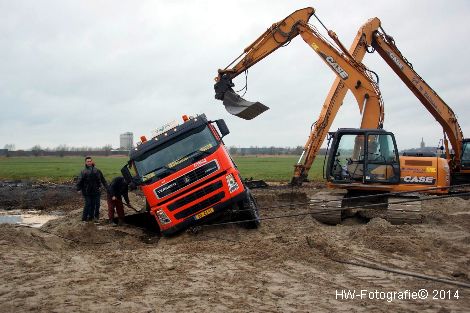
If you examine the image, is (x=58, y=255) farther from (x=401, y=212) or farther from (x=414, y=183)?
(x=414, y=183)

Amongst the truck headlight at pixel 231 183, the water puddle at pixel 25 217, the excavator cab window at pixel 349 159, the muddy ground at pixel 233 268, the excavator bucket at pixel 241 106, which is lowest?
the water puddle at pixel 25 217

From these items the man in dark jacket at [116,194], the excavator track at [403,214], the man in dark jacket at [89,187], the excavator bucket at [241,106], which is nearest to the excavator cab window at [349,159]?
the excavator track at [403,214]

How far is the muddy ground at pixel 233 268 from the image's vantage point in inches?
237

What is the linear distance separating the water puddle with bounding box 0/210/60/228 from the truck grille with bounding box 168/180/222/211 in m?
6.32

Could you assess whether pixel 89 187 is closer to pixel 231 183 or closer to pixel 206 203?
pixel 206 203

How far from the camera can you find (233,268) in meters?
7.72

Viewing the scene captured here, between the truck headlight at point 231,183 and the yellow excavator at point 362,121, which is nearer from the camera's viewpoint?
the truck headlight at point 231,183

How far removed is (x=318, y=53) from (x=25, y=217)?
37.1ft

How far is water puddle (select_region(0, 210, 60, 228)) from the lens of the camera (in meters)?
15.5

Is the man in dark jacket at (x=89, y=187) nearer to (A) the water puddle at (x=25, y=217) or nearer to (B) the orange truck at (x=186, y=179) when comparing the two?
(A) the water puddle at (x=25, y=217)

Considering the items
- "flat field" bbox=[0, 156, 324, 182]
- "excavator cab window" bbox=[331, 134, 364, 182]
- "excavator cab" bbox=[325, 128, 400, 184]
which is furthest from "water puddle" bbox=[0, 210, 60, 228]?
"flat field" bbox=[0, 156, 324, 182]

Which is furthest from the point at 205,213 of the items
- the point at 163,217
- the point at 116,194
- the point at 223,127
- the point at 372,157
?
the point at 372,157

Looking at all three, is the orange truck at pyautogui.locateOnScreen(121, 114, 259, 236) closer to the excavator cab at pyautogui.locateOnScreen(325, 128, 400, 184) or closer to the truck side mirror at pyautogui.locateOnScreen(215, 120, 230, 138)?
the truck side mirror at pyautogui.locateOnScreen(215, 120, 230, 138)

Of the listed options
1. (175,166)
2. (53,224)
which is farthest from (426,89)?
(53,224)
